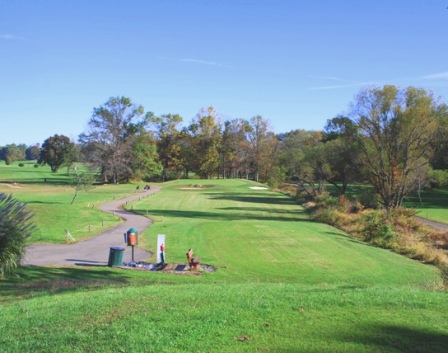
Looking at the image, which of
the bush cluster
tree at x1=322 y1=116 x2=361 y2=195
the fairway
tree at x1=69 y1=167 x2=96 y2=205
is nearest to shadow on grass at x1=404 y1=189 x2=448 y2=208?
tree at x1=322 y1=116 x2=361 y2=195

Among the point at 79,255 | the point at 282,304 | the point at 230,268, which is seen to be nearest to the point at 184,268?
the point at 230,268

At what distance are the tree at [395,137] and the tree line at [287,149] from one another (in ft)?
0.27

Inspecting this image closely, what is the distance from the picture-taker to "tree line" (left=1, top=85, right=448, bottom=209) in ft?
128

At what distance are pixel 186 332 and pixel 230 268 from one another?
39.4 feet

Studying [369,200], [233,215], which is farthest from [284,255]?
[369,200]

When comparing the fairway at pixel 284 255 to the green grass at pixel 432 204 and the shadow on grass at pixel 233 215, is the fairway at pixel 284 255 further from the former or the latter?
the green grass at pixel 432 204

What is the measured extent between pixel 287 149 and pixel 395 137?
60720 mm

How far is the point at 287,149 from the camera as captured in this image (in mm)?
99938

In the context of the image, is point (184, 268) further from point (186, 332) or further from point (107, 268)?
point (186, 332)

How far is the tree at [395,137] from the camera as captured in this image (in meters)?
37.8

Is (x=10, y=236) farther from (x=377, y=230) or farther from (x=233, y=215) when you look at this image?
(x=233, y=215)

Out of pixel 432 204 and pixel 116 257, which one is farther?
pixel 432 204

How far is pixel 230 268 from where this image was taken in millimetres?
18703

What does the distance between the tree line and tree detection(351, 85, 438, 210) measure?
0.27 feet
